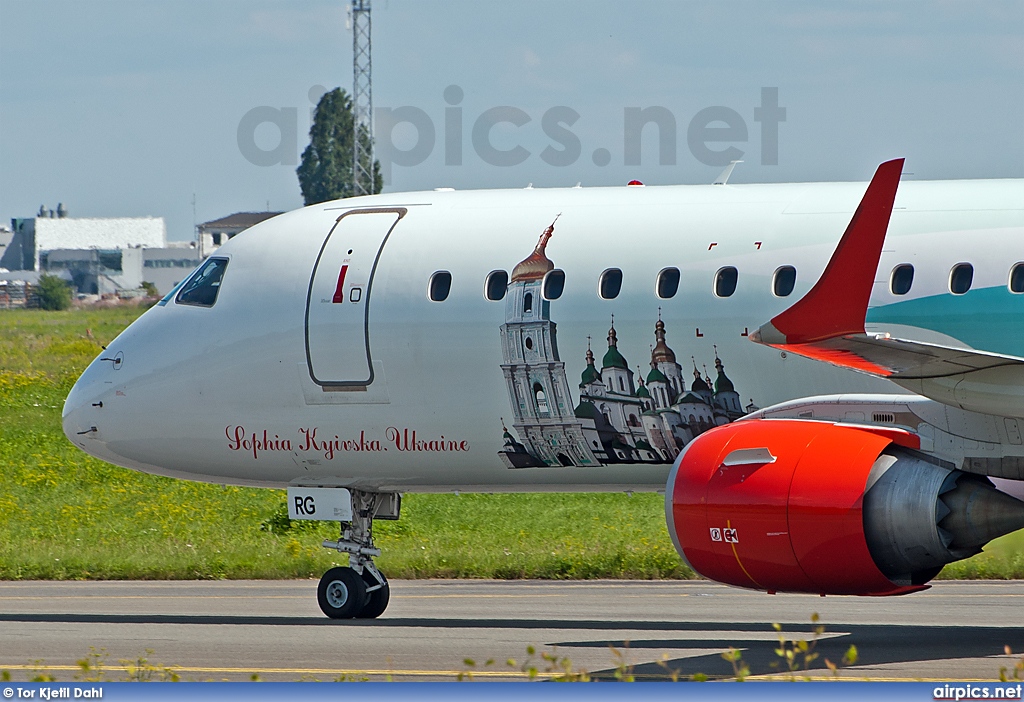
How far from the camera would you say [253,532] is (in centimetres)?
2723

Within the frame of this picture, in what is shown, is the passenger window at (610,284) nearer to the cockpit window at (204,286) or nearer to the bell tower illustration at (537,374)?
the bell tower illustration at (537,374)

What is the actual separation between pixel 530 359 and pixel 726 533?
138 inches

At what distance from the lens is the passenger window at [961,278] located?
1395 cm

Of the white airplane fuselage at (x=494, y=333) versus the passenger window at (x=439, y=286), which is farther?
the passenger window at (x=439, y=286)

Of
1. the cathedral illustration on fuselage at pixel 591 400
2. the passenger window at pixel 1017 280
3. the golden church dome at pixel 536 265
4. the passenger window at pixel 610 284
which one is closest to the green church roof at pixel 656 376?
the cathedral illustration on fuselage at pixel 591 400

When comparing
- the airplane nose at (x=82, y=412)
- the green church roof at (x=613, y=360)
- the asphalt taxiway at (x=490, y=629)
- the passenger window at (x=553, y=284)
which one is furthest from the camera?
the airplane nose at (x=82, y=412)

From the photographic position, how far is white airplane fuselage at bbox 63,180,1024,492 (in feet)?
47.6

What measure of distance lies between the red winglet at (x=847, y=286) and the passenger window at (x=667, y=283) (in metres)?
3.15

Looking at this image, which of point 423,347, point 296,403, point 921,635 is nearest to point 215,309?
point 296,403

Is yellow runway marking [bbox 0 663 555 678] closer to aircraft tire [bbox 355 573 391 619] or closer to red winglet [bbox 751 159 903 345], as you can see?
red winglet [bbox 751 159 903 345]

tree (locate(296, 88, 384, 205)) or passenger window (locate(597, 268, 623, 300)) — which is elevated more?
tree (locate(296, 88, 384, 205))

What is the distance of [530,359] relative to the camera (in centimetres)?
1568

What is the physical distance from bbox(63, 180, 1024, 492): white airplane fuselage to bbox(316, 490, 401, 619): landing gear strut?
37 centimetres

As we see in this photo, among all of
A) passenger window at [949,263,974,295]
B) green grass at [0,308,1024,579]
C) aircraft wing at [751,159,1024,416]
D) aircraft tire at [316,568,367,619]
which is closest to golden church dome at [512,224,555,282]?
aircraft tire at [316,568,367,619]
